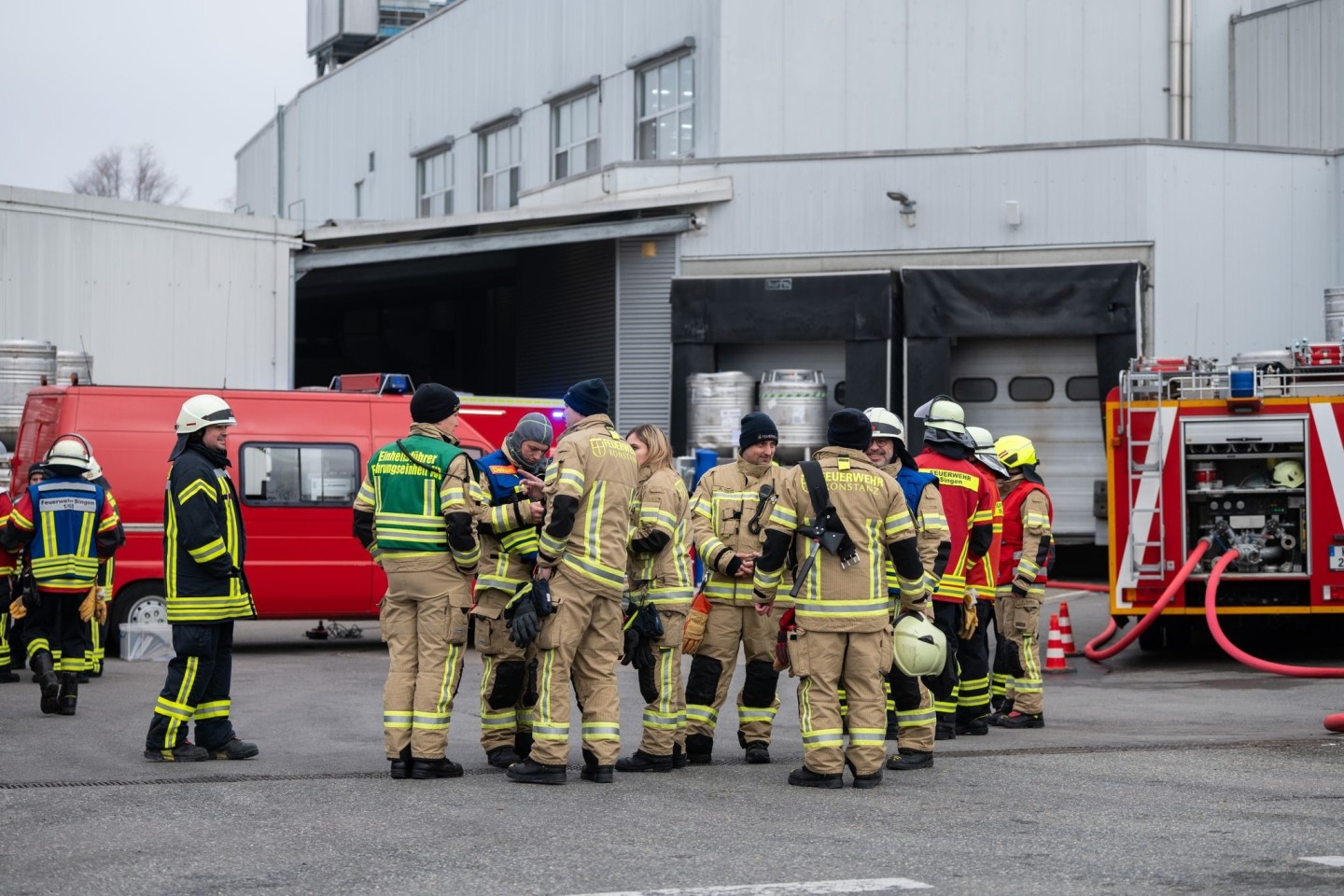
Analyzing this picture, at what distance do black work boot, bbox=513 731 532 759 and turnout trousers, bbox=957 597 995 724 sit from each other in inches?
110

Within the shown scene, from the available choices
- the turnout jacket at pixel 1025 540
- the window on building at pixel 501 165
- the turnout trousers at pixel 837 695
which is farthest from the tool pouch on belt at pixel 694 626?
the window on building at pixel 501 165

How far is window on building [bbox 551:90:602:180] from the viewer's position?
30.6m

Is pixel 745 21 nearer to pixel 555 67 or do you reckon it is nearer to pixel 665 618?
pixel 555 67

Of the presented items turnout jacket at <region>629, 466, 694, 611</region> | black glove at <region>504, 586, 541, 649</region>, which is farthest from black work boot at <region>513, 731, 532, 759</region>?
turnout jacket at <region>629, 466, 694, 611</region>

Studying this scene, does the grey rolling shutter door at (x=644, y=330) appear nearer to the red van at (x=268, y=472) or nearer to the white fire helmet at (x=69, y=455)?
the red van at (x=268, y=472)

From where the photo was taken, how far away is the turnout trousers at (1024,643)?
11.0 m

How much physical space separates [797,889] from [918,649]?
298 centimetres

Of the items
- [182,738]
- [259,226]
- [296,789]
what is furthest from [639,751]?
[259,226]

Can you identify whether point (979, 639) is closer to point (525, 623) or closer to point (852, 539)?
point (852, 539)

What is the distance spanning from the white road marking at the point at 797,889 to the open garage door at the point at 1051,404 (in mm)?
16964

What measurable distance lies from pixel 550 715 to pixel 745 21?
1999 cm

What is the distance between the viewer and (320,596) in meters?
15.4

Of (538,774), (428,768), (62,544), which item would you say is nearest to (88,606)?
(62,544)

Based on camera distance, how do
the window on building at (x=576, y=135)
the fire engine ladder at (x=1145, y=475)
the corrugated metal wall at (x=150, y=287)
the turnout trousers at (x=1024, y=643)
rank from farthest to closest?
the window on building at (x=576, y=135), the corrugated metal wall at (x=150, y=287), the fire engine ladder at (x=1145, y=475), the turnout trousers at (x=1024, y=643)
